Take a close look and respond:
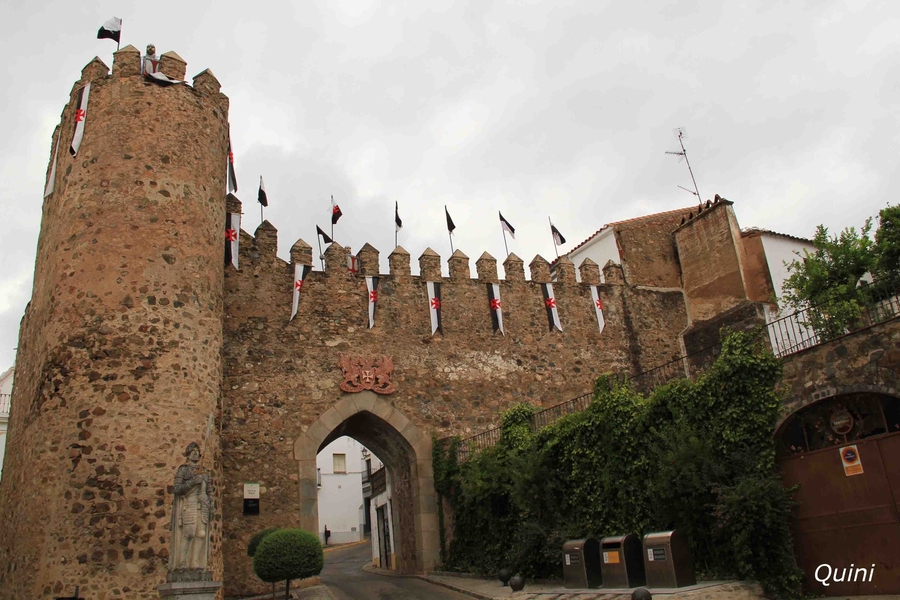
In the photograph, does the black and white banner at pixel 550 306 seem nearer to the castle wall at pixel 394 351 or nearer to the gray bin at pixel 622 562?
the castle wall at pixel 394 351

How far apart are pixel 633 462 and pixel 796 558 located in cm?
277

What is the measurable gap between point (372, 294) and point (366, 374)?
6.36 feet

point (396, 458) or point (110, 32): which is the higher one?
point (110, 32)

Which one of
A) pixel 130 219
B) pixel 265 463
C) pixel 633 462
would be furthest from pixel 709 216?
pixel 130 219

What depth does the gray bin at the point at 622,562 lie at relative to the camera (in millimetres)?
10969

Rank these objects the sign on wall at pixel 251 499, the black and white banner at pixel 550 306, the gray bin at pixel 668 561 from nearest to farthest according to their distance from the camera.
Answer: the gray bin at pixel 668 561 < the sign on wall at pixel 251 499 < the black and white banner at pixel 550 306

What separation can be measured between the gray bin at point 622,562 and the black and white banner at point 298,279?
8.59 metres

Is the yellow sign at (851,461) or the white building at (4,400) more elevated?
the white building at (4,400)

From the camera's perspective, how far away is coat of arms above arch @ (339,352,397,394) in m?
16.6

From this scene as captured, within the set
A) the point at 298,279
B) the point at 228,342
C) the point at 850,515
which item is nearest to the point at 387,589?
the point at 228,342

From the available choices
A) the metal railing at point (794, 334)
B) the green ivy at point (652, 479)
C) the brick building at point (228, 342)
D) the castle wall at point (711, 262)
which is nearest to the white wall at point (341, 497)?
the brick building at point (228, 342)

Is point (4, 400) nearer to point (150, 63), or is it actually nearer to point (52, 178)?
point (52, 178)

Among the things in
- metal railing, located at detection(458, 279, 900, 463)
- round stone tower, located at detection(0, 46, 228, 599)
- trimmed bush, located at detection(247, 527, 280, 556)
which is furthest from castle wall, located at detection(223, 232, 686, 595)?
round stone tower, located at detection(0, 46, 228, 599)

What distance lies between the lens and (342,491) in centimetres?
3644
